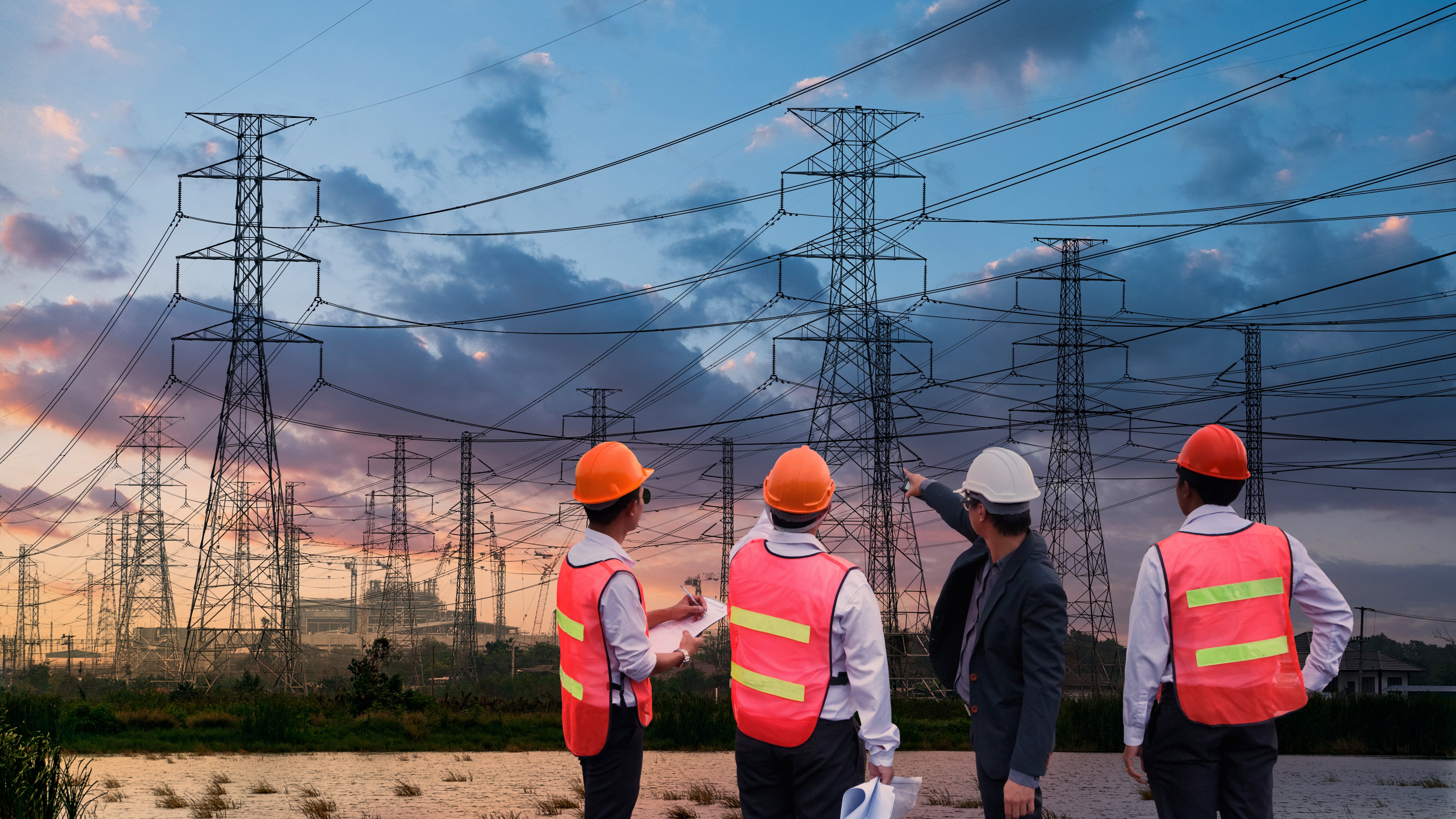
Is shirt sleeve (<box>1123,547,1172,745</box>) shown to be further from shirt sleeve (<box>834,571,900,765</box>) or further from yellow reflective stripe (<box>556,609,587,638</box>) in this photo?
yellow reflective stripe (<box>556,609,587,638</box>)

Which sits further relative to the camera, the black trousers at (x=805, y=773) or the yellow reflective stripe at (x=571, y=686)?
the yellow reflective stripe at (x=571, y=686)

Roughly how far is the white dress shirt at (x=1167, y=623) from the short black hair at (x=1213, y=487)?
→ 41 mm

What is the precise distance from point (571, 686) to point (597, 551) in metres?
0.69

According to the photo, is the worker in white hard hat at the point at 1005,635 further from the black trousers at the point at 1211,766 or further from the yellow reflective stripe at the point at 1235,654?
the yellow reflective stripe at the point at 1235,654

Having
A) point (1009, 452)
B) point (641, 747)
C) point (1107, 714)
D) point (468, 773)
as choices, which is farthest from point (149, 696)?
point (1009, 452)

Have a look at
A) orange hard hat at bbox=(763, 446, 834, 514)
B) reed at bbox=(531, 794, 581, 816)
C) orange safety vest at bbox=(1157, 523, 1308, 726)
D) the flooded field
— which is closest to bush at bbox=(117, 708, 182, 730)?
the flooded field

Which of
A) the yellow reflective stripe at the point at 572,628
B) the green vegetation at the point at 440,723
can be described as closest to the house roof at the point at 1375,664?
the green vegetation at the point at 440,723

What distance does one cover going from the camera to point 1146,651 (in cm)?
498

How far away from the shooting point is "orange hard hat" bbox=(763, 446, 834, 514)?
15.6ft

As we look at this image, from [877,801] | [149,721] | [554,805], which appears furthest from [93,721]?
[877,801]

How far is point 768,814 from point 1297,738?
60.2 feet

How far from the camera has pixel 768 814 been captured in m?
4.72

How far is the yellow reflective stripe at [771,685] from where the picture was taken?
4.54 meters

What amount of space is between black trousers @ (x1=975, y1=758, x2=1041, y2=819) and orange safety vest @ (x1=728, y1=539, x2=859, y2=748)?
80cm
